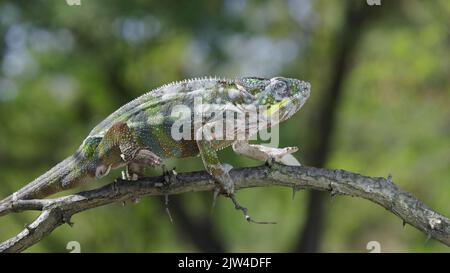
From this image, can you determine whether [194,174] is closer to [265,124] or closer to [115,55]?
[265,124]

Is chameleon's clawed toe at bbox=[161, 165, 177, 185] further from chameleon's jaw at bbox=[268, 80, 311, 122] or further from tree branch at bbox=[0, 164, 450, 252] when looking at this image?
chameleon's jaw at bbox=[268, 80, 311, 122]

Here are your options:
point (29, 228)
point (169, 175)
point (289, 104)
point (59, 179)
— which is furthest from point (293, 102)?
point (29, 228)

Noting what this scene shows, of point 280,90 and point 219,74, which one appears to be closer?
A: point 280,90

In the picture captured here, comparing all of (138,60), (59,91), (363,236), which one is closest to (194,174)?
(138,60)

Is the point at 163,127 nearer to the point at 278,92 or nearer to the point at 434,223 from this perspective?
the point at 278,92

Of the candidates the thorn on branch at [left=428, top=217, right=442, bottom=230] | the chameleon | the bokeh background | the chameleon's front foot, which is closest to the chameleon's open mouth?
the chameleon

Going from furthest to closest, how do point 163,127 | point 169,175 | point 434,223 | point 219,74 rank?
point 219,74 < point 163,127 < point 169,175 < point 434,223

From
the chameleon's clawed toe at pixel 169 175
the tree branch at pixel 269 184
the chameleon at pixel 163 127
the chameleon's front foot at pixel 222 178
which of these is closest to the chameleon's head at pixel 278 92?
the chameleon at pixel 163 127

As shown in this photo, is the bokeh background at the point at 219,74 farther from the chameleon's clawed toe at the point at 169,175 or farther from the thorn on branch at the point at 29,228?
the thorn on branch at the point at 29,228

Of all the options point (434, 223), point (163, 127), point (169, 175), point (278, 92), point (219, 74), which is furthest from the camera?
point (219, 74)
